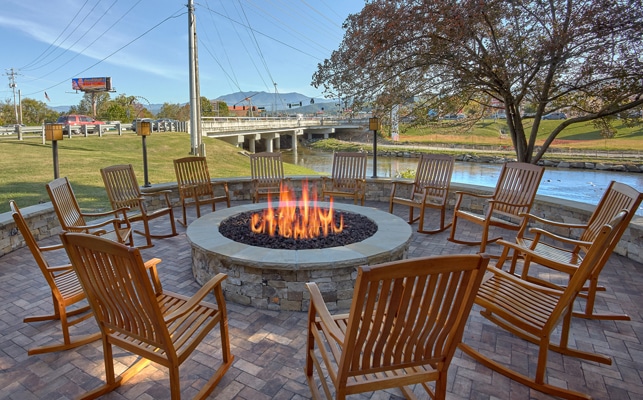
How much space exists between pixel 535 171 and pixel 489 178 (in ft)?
43.3

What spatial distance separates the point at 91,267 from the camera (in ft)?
5.69

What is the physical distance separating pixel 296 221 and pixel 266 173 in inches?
84.2

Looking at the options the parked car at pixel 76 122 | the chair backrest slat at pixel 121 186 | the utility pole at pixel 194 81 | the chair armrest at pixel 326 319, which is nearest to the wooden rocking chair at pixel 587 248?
the chair armrest at pixel 326 319

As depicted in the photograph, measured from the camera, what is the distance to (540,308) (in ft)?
7.06

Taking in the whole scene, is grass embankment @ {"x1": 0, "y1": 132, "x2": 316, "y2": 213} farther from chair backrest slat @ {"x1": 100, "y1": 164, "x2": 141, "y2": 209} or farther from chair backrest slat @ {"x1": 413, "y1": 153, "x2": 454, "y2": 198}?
chair backrest slat @ {"x1": 413, "y1": 153, "x2": 454, "y2": 198}

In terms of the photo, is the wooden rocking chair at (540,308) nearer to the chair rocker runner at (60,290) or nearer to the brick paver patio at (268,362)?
the brick paver patio at (268,362)

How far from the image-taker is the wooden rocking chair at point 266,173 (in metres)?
6.08

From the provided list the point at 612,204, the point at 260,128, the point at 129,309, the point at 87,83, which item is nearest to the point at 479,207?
the point at 612,204

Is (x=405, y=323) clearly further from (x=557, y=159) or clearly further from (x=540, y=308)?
(x=557, y=159)

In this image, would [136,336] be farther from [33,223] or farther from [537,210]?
[537,210]

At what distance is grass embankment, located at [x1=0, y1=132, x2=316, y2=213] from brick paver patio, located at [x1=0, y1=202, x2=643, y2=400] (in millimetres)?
4815

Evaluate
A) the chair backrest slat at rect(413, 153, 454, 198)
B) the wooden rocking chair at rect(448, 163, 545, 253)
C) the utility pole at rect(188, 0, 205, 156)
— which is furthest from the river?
the wooden rocking chair at rect(448, 163, 545, 253)

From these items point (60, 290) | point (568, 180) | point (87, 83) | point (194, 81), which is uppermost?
point (87, 83)

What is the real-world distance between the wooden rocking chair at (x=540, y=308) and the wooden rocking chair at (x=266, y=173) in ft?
13.7
